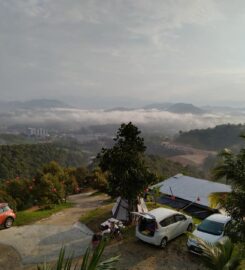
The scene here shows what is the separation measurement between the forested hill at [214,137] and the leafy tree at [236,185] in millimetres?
157760

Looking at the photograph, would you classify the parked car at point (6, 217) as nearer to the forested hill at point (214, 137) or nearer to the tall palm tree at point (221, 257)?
the tall palm tree at point (221, 257)

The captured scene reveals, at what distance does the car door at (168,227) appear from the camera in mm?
15789

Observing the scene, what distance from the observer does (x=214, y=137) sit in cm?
17625

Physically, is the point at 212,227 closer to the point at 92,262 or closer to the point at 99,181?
the point at 92,262

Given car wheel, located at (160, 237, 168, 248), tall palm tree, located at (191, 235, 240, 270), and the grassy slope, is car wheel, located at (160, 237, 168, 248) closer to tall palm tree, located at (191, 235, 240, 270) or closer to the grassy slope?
tall palm tree, located at (191, 235, 240, 270)

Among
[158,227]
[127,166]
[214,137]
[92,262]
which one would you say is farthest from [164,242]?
[214,137]

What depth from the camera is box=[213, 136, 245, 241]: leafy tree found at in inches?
462

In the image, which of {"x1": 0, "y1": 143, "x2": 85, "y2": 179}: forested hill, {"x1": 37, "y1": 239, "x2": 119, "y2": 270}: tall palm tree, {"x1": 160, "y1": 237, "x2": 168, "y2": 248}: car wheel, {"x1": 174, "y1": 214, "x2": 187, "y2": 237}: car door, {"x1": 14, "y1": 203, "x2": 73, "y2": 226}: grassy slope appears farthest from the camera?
{"x1": 0, "y1": 143, "x2": 85, "y2": 179}: forested hill

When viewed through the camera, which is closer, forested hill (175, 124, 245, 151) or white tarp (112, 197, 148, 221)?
white tarp (112, 197, 148, 221)

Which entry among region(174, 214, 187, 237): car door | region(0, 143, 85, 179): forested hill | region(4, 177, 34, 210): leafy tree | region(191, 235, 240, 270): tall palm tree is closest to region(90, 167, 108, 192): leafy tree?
region(4, 177, 34, 210): leafy tree

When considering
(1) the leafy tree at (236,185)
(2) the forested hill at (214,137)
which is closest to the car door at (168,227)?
(1) the leafy tree at (236,185)

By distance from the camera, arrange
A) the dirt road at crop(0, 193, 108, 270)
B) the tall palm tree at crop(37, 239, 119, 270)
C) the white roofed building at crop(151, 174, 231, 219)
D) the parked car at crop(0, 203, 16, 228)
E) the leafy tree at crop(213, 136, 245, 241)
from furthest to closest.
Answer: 1. the white roofed building at crop(151, 174, 231, 219)
2. the parked car at crop(0, 203, 16, 228)
3. the dirt road at crop(0, 193, 108, 270)
4. the leafy tree at crop(213, 136, 245, 241)
5. the tall palm tree at crop(37, 239, 119, 270)

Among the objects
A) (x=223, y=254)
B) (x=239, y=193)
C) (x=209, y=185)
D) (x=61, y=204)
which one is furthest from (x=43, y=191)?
(x=223, y=254)

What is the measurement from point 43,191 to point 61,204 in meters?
2.02
